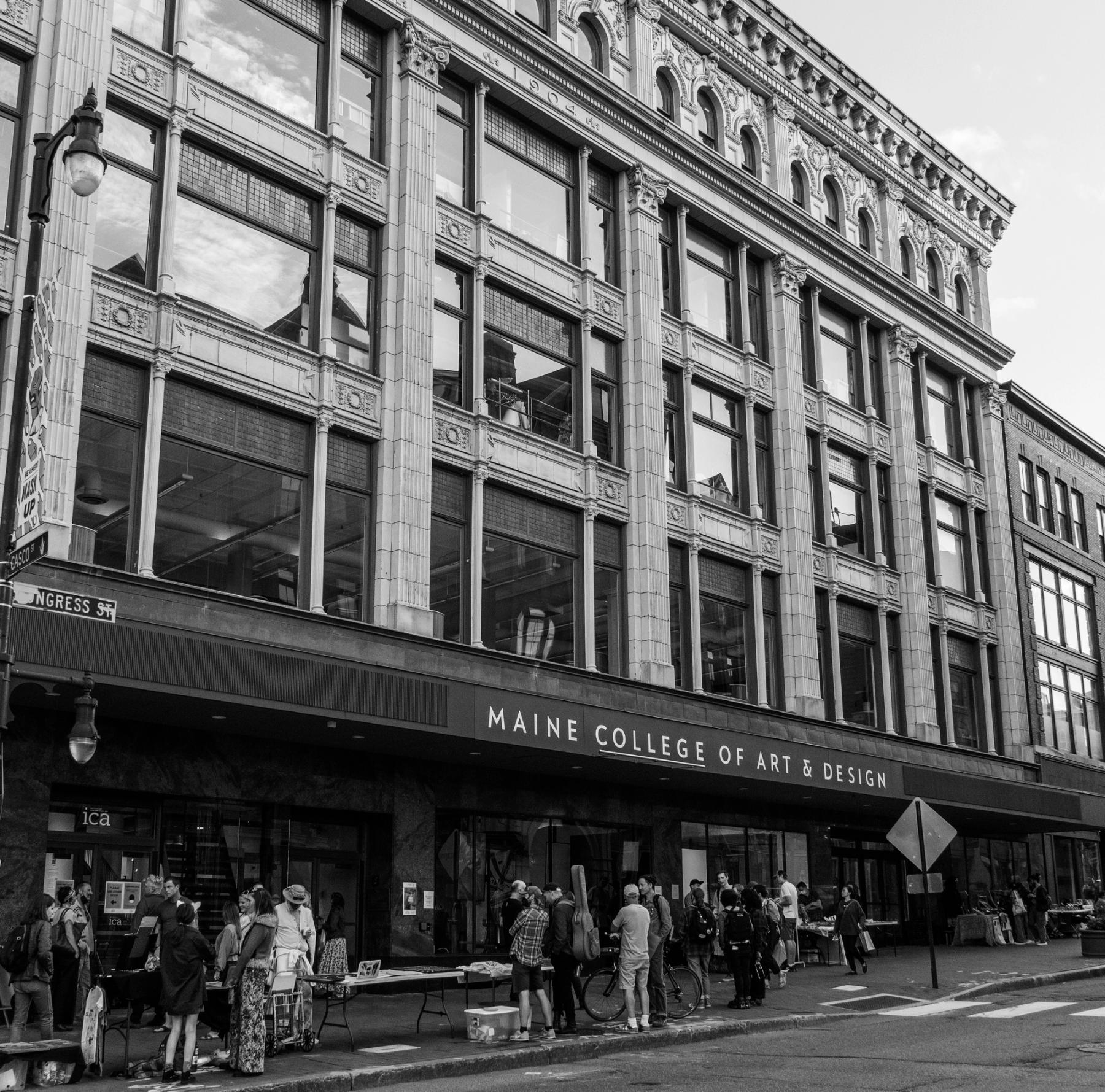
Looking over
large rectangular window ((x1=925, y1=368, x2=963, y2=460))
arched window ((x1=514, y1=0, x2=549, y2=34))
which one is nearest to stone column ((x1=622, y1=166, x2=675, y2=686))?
arched window ((x1=514, y1=0, x2=549, y2=34))

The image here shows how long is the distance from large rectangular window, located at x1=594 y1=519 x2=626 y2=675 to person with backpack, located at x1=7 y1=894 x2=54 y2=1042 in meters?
13.5

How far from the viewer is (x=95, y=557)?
18.9 meters

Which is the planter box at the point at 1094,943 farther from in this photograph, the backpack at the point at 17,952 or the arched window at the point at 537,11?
the backpack at the point at 17,952

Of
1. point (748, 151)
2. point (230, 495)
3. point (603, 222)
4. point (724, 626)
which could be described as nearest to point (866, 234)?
point (748, 151)

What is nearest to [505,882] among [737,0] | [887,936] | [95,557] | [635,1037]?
[635,1037]

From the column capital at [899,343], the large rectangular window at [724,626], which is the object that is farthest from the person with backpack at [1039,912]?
the column capital at [899,343]

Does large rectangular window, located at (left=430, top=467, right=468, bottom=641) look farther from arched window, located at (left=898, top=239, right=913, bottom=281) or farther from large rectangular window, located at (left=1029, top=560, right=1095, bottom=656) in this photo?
large rectangular window, located at (left=1029, top=560, right=1095, bottom=656)

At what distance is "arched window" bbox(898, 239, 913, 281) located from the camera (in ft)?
129

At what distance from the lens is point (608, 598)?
26.9m

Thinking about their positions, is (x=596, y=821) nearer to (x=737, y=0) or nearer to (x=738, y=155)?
(x=738, y=155)

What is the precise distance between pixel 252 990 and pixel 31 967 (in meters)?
2.49

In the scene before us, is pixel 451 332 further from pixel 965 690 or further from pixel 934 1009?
pixel 965 690

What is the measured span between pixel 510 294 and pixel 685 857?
12123mm

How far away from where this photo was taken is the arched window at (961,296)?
41.7m
